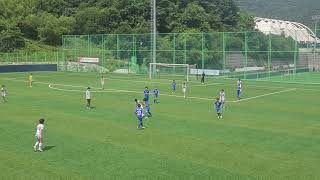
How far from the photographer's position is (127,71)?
247 ft

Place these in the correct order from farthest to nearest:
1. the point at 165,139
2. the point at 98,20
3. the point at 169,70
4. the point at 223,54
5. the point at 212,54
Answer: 1. the point at 98,20
2. the point at 169,70
3. the point at 212,54
4. the point at 223,54
5. the point at 165,139

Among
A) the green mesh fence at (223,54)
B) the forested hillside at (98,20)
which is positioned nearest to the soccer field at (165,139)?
the green mesh fence at (223,54)

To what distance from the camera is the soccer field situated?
17.8 meters

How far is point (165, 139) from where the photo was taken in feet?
76.2

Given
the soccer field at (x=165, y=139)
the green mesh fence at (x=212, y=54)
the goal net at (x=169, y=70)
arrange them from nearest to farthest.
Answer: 1. the soccer field at (x=165, y=139)
2. the green mesh fence at (x=212, y=54)
3. the goal net at (x=169, y=70)

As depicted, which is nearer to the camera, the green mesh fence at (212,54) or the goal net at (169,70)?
the green mesh fence at (212,54)

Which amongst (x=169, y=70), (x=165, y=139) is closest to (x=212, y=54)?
(x=169, y=70)

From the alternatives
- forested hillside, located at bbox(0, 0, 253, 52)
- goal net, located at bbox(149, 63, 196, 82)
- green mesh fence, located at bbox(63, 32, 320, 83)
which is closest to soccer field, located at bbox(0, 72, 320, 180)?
green mesh fence, located at bbox(63, 32, 320, 83)

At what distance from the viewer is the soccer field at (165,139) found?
17812 mm

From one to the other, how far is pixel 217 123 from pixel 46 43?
82253 mm

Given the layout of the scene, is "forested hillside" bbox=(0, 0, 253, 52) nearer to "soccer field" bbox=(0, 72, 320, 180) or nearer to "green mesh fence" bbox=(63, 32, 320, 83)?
"green mesh fence" bbox=(63, 32, 320, 83)

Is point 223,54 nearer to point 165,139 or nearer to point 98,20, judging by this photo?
point 98,20

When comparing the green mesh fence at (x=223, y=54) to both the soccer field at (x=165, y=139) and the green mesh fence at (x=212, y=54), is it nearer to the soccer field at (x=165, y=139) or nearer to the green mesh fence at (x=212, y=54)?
the green mesh fence at (x=212, y=54)

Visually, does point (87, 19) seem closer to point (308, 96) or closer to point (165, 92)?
point (165, 92)
